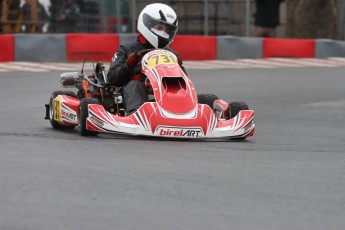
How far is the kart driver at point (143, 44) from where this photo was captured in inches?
370

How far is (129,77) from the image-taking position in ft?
31.2

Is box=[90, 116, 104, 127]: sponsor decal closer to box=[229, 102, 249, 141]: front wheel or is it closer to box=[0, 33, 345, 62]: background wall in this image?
box=[229, 102, 249, 141]: front wheel

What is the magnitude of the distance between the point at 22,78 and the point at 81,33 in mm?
3154

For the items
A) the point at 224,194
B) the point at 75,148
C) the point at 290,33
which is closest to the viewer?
the point at 224,194

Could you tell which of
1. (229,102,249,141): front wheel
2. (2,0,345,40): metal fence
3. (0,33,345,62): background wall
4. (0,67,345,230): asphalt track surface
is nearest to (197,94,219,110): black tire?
(229,102,249,141): front wheel

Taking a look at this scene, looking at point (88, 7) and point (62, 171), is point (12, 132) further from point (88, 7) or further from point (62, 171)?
point (88, 7)

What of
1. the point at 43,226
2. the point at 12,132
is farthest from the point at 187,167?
the point at 12,132

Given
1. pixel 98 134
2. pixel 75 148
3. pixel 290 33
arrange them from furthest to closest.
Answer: pixel 290 33, pixel 98 134, pixel 75 148

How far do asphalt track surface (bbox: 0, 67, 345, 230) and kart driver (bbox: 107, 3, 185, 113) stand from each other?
0.67 metres

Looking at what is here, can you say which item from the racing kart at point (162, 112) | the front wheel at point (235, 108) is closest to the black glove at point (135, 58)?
the racing kart at point (162, 112)

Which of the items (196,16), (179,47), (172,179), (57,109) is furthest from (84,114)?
(196,16)

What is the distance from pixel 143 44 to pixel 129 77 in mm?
413

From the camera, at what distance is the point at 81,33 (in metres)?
18.9

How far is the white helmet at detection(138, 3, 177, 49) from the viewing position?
31.7 ft
